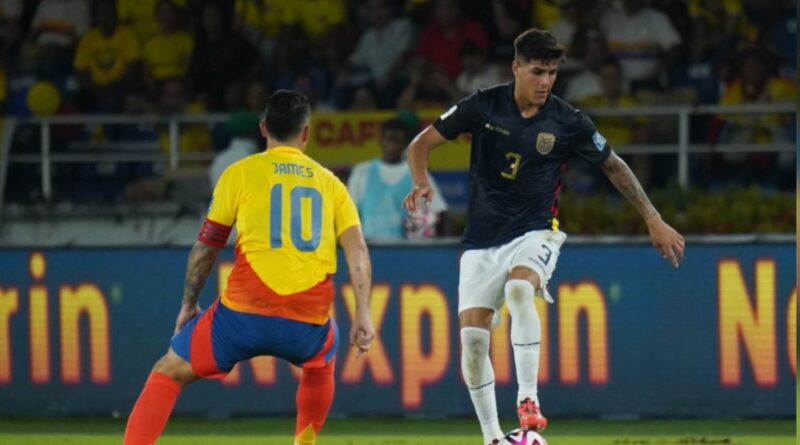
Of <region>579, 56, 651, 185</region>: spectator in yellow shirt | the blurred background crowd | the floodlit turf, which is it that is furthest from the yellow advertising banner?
the floodlit turf

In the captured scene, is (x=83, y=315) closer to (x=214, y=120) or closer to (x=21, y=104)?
(x=214, y=120)

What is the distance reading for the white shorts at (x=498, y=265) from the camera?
872 centimetres

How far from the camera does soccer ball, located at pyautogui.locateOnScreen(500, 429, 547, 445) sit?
327 inches

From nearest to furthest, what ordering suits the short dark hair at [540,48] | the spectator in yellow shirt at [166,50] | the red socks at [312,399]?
1. the red socks at [312,399]
2. the short dark hair at [540,48]
3. the spectator in yellow shirt at [166,50]

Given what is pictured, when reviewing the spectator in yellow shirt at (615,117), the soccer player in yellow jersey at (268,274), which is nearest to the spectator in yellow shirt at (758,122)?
the spectator in yellow shirt at (615,117)

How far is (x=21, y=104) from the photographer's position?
51.6ft

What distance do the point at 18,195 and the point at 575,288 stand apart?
5.95 meters

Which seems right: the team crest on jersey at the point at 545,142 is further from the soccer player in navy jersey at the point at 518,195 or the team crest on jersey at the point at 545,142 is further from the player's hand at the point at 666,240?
the player's hand at the point at 666,240

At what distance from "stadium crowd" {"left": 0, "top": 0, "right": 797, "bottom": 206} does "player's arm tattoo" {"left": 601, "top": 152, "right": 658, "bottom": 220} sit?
517cm

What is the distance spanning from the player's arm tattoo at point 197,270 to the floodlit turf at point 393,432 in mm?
2649

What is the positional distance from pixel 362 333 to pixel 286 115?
41.4 inches

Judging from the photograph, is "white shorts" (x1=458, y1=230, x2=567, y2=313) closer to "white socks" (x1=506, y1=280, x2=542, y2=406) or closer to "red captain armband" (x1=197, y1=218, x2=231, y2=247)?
"white socks" (x1=506, y1=280, x2=542, y2=406)

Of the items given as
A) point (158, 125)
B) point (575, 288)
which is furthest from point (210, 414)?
point (158, 125)

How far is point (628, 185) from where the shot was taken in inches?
343
